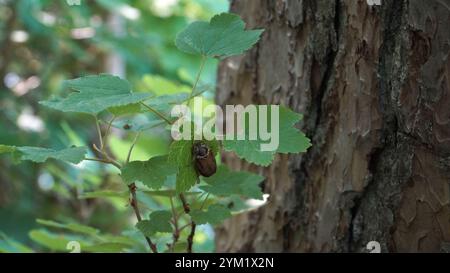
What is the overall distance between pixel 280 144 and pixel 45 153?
0.28m

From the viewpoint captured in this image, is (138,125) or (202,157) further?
(138,125)

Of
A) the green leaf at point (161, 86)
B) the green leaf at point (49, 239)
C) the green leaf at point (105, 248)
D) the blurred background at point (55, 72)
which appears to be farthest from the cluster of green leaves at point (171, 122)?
the blurred background at point (55, 72)

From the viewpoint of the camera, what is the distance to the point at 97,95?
0.67 m

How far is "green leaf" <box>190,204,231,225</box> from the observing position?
0.78 meters

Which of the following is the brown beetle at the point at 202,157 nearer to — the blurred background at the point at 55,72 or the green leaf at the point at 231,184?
the green leaf at the point at 231,184

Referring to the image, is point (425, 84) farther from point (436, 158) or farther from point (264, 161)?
point (264, 161)

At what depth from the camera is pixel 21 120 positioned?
8.32 ft

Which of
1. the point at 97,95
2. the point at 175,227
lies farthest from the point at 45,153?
the point at 175,227

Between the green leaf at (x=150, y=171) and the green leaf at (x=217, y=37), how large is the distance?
148 mm

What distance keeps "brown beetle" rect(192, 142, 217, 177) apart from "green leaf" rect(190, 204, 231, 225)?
0.25 feet

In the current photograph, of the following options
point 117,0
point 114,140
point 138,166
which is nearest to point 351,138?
point 138,166

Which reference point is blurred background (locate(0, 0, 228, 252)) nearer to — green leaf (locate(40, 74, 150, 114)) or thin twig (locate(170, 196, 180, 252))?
thin twig (locate(170, 196, 180, 252))

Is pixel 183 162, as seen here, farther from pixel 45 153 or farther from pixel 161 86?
pixel 161 86

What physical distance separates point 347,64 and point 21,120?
1.99m
